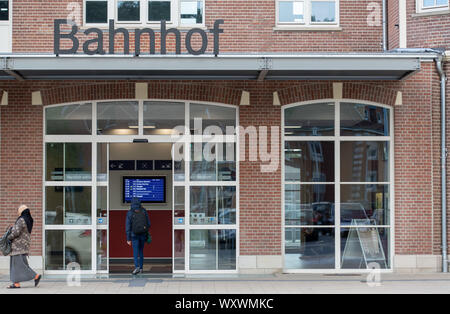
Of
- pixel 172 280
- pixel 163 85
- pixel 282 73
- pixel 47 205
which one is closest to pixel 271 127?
pixel 282 73

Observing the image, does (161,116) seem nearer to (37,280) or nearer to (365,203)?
(37,280)

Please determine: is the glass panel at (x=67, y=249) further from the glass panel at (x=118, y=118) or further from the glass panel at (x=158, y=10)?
the glass panel at (x=158, y=10)

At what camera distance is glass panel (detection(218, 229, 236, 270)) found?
15.1 m

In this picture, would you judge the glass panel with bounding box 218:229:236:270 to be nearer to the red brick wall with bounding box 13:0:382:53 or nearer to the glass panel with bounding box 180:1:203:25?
the red brick wall with bounding box 13:0:382:53

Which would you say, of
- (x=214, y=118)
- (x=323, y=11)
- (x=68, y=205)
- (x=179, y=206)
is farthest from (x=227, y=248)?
(x=323, y=11)

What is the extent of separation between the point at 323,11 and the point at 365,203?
15.1ft

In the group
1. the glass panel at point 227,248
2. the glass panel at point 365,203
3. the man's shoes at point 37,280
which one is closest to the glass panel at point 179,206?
→ the glass panel at point 227,248

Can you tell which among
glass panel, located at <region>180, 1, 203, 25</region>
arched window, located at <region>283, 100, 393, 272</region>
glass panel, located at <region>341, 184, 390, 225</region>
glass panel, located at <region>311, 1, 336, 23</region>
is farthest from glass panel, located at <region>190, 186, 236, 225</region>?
glass panel, located at <region>311, 1, 336, 23</region>

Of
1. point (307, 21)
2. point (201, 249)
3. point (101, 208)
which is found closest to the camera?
point (201, 249)

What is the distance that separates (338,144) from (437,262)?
3.44m

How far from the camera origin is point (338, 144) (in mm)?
15195

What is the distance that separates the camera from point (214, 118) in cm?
1522

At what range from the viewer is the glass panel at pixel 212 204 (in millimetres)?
15125

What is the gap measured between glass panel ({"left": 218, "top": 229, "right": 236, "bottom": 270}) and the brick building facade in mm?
82
